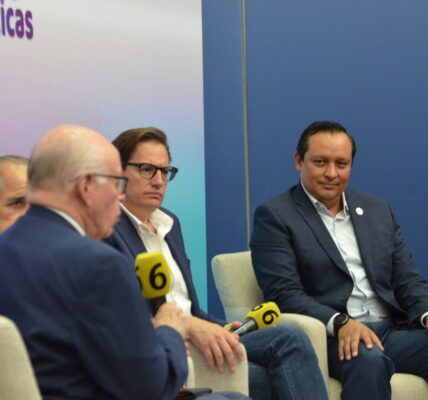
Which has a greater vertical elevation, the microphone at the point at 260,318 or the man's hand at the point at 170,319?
the man's hand at the point at 170,319

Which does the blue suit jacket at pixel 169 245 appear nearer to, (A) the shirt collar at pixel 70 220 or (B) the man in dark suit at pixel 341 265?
(B) the man in dark suit at pixel 341 265

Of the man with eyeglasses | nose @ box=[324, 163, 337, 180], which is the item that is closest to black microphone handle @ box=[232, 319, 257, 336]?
the man with eyeglasses

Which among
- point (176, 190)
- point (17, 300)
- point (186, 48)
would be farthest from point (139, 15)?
point (17, 300)

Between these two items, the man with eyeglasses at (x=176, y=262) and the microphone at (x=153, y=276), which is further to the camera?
the man with eyeglasses at (x=176, y=262)

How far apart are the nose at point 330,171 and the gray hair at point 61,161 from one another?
1.97 meters

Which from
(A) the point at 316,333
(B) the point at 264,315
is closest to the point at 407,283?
(A) the point at 316,333

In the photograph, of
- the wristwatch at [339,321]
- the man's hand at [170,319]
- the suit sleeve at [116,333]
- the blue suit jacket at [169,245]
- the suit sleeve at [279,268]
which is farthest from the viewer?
the suit sleeve at [279,268]

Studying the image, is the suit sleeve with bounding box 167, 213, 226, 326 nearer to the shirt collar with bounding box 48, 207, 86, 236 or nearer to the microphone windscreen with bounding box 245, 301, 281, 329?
the microphone windscreen with bounding box 245, 301, 281, 329

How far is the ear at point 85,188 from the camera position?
6.61 feet

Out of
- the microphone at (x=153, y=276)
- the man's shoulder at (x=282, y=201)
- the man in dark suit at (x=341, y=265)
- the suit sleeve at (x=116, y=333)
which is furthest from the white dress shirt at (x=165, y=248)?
the suit sleeve at (x=116, y=333)

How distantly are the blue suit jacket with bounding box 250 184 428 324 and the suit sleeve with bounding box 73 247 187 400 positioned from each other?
1678 mm

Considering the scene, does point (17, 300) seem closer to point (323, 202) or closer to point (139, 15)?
point (323, 202)

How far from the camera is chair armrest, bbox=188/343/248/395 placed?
281 centimetres

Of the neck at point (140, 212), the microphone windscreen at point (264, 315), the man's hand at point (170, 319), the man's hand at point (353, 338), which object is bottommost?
the man's hand at point (353, 338)
